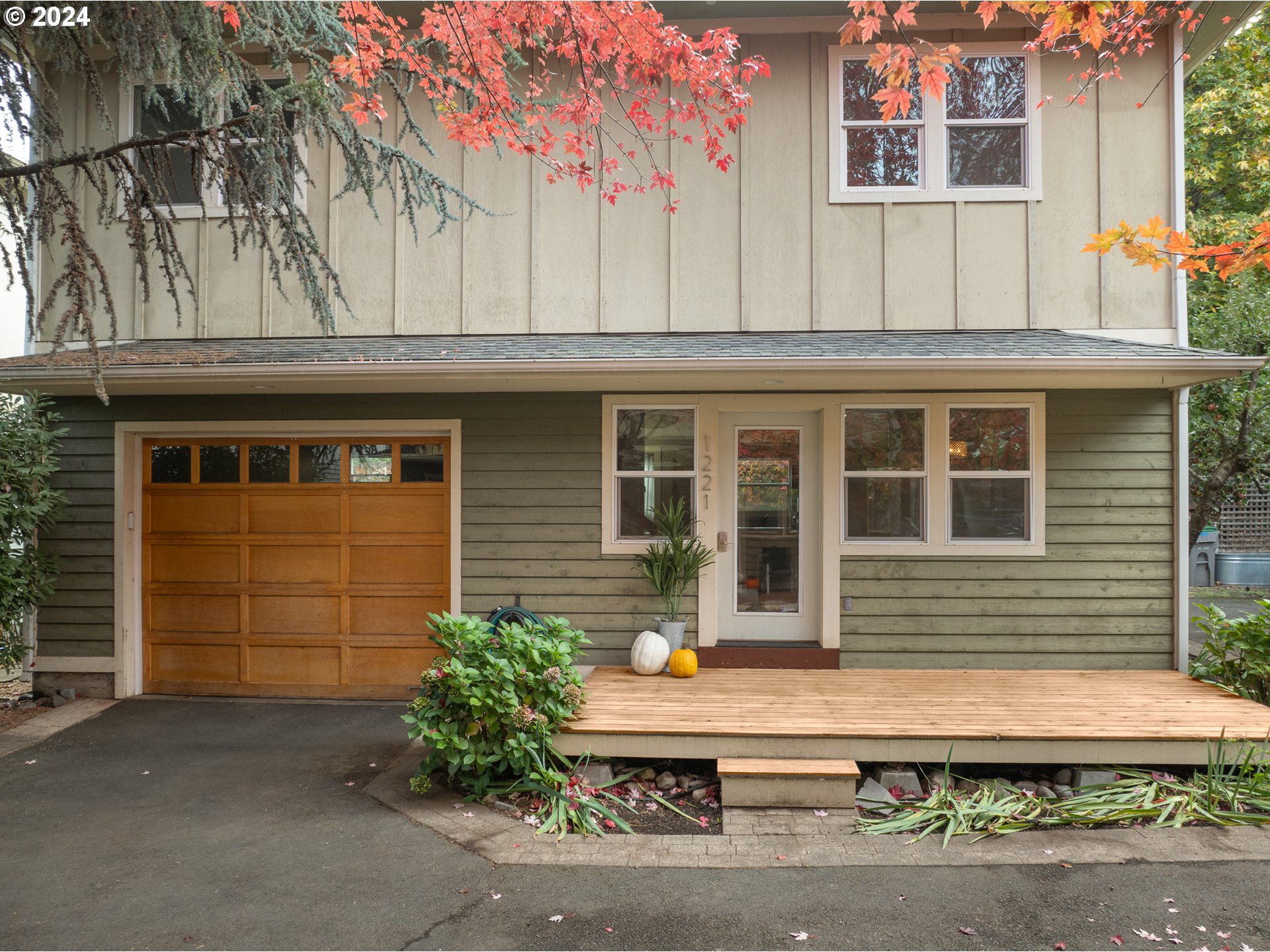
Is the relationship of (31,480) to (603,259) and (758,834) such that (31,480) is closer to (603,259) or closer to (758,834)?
(603,259)

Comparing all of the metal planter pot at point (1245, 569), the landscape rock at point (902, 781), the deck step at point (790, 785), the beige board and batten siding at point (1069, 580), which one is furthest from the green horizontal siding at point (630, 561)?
the metal planter pot at point (1245, 569)

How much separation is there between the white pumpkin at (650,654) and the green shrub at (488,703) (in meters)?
1.21

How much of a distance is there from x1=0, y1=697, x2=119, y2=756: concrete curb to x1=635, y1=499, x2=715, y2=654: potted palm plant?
169 inches

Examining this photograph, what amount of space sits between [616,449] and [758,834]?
3.02 metres

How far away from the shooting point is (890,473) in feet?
19.4

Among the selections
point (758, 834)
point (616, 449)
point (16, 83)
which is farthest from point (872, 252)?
point (16, 83)

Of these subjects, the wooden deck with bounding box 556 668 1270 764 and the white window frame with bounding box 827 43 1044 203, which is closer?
the wooden deck with bounding box 556 668 1270 764

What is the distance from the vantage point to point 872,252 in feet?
19.9

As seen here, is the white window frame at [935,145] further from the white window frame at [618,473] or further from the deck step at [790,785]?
the deck step at [790,785]

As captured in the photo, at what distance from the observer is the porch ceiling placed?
4961 mm

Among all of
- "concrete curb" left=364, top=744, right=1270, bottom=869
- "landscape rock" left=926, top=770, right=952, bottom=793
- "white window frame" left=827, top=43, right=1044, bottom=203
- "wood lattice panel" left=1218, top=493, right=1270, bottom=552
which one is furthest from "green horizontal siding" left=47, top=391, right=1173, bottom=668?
"wood lattice panel" left=1218, top=493, right=1270, bottom=552

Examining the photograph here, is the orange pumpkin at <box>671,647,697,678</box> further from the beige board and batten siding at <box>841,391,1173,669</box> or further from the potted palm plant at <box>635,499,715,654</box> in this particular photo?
the beige board and batten siding at <box>841,391,1173,669</box>

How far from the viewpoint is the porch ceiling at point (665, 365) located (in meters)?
4.96

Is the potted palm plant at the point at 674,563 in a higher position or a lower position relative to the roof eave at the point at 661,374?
lower
